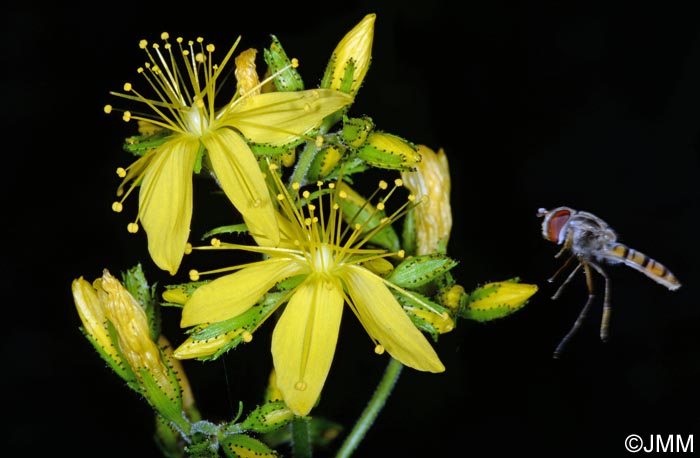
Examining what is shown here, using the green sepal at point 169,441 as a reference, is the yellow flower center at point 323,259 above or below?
above

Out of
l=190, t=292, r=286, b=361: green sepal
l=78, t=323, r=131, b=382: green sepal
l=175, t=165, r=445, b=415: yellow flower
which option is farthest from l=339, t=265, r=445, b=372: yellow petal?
l=78, t=323, r=131, b=382: green sepal

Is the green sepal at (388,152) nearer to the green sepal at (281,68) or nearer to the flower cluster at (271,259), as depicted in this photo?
the flower cluster at (271,259)

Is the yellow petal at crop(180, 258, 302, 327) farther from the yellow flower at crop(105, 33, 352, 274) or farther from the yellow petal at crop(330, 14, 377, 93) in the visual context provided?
the yellow petal at crop(330, 14, 377, 93)

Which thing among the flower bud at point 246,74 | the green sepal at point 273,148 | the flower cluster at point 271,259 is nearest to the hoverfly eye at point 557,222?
the flower cluster at point 271,259

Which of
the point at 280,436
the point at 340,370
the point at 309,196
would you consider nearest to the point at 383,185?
the point at 309,196

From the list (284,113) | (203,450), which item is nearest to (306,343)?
(203,450)

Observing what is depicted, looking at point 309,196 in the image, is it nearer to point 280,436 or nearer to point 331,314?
point 331,314
